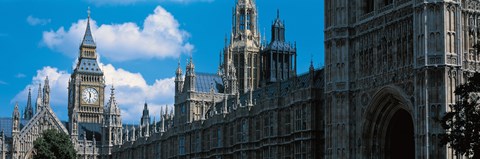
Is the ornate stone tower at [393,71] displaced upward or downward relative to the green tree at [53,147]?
upward

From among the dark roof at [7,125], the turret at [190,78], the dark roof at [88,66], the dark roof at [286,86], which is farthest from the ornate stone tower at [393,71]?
the dark roof at [88,66]

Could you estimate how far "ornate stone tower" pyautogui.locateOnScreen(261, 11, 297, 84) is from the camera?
118 m

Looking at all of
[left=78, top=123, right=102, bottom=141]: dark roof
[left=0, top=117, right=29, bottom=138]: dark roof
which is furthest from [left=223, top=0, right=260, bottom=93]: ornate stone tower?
[left=0, top=117, right=29, bottom=138]: dark roof

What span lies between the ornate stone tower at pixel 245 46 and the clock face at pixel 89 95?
38304 mm

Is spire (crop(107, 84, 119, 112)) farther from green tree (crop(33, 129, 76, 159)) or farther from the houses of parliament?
green tree (crop(33, 129, 76, 159))

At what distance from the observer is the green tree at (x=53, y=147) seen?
355 ft

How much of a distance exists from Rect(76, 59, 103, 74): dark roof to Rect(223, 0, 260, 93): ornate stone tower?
3947 centimetres

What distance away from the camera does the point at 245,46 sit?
142000mm

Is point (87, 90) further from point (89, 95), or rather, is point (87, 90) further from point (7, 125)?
point (7, 125)

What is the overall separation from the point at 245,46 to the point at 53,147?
4307 centimetres

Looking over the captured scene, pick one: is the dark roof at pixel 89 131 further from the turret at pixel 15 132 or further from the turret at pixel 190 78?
the turret at pixel 190 78

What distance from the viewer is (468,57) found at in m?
62.9

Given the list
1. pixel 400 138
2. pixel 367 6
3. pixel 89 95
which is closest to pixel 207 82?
pixel 367 6

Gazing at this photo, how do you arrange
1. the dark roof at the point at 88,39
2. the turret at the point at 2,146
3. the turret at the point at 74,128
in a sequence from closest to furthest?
the turret at the point at 2,146, the turret at the point at 74,128, the dark roof at the point at 88,39
